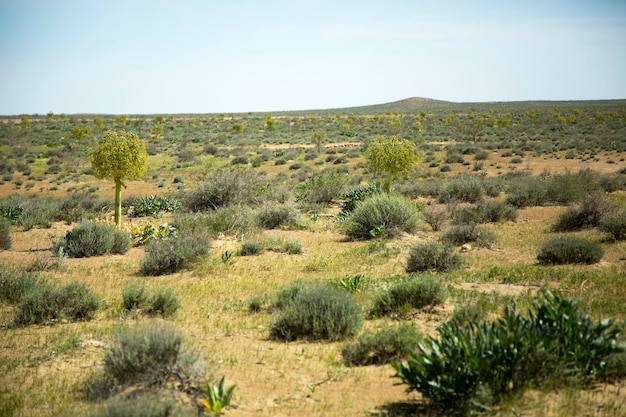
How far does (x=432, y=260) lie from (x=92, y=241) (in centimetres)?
795

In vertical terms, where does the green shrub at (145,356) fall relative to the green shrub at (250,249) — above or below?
above

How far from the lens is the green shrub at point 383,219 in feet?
45.5

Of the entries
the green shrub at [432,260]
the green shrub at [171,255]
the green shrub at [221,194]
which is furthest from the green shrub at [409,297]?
the green shrub at [221,194]

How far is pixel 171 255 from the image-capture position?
35.8 feet

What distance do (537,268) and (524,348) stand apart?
6.17 metres

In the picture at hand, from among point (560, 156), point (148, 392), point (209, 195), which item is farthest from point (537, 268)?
point (560, 156)

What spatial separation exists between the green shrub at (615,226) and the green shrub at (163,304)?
10308mm

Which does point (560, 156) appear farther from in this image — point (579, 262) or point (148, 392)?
point (148, 392)

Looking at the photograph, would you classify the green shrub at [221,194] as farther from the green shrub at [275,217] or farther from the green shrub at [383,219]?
the green shrub at [383,219]

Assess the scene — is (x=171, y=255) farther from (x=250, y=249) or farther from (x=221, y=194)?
(x=221, y=194)

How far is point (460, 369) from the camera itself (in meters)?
4.43

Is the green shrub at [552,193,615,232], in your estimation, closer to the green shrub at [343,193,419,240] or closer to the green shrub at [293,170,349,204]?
the green shrub at [343,193,419,240]

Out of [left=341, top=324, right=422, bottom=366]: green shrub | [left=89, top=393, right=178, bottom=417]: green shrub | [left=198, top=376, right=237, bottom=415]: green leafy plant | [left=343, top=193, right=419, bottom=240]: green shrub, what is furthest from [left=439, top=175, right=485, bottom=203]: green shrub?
[left=89, top=393, right=178, bottom=417]: green shrub

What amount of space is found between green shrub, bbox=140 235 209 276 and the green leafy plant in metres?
6.45
